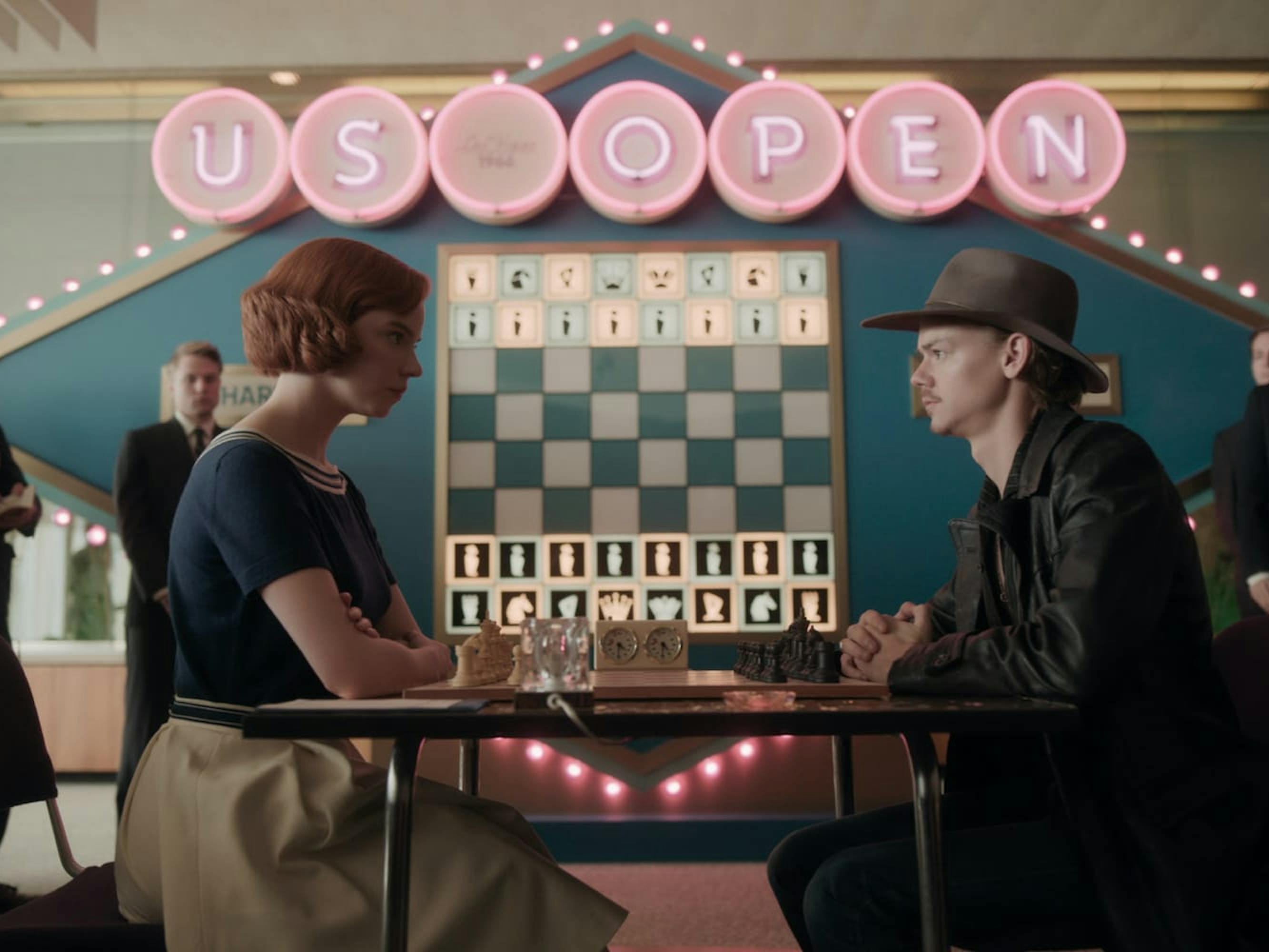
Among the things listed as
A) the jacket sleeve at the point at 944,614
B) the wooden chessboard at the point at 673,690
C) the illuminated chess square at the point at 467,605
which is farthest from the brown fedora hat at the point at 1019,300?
the illuminated chess square at the point at 467,605

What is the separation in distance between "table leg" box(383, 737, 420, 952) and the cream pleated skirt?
67 mm

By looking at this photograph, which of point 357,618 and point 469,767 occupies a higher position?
point 357,618

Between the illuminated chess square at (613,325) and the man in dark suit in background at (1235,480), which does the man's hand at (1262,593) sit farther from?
the illuminated chess square at (613,325)

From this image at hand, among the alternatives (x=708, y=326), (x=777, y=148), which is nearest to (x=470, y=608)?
(x=708, y=326)

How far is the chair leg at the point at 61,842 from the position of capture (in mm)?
1633

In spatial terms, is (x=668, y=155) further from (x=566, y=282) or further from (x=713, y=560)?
(x=713, y=560)

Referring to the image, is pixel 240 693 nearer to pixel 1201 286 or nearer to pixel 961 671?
pixel 961 671

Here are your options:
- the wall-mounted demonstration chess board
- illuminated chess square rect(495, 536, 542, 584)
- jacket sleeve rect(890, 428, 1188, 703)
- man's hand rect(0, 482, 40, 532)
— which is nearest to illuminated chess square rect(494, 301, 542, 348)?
the wall-mounted demonstration chess board

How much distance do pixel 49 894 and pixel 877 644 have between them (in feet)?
4.10

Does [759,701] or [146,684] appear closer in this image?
[759,701]

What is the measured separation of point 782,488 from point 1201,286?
1846mm

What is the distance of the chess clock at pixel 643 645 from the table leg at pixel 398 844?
67 centimetres

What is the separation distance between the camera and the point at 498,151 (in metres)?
3.85

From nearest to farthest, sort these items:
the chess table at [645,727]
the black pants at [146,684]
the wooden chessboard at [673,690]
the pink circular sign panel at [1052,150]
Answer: the chess table at [645,727]
the wooden chessboard at [673,690]
the black pants at [146,684]
the pink circular sign panel at [1052,150]
